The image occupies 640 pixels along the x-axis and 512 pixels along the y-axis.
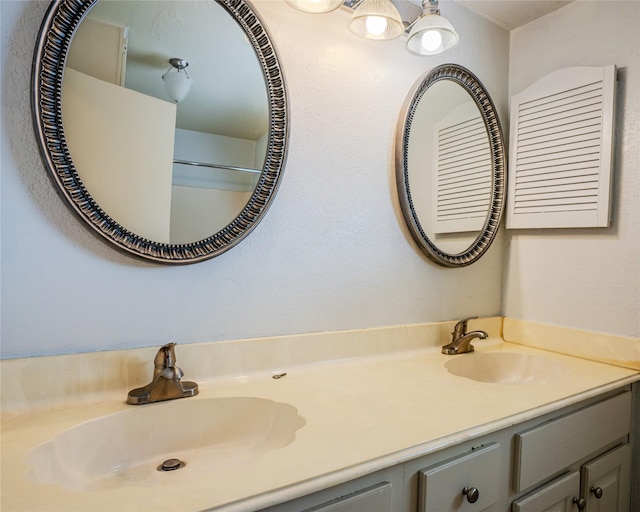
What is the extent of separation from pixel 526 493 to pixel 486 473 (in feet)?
0.69

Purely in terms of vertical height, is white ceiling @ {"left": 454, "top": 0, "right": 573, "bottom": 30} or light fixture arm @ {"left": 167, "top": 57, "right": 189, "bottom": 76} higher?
white ceiling @ {"left": 454, "top": 0, "right": 573, "bottom": 30}

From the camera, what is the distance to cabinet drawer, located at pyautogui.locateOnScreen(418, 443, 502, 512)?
824 mm

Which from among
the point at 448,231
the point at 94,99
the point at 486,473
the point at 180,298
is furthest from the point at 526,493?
the point at 94,99

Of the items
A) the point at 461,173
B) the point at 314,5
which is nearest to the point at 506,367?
the point at 461,173

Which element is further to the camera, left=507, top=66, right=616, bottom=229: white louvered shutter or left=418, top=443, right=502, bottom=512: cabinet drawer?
left=507, top=66, right=616, bottom=229: white louvered shutter

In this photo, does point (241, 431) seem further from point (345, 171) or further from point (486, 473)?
point (345, 171)

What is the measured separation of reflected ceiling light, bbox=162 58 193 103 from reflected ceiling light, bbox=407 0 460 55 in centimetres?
74

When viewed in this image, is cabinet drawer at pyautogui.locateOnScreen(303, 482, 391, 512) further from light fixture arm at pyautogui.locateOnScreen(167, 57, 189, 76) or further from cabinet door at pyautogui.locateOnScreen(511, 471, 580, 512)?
light fixture arm at pyautogui.locateOnScreen(167, 57, 189, 76)

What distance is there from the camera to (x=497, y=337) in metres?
1.79

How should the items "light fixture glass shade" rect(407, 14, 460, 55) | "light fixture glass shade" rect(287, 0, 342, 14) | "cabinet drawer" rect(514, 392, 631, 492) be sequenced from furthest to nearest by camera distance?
1. "light fixture glass shade" rect(407, 14, 460, 55)
2. "light fixture glass shade" rect(287, 0, 342, 14)
3. "cabinet drawer" rect(514, 392, 631, 492)

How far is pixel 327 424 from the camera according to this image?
877 mm

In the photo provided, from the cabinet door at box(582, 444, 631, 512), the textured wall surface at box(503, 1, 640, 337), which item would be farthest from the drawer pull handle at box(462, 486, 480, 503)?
the textured wall surface at box(503, 1, 640, 337)

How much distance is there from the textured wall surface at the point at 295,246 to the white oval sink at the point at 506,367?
0.64 feet

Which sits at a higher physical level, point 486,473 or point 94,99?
point 94,99
